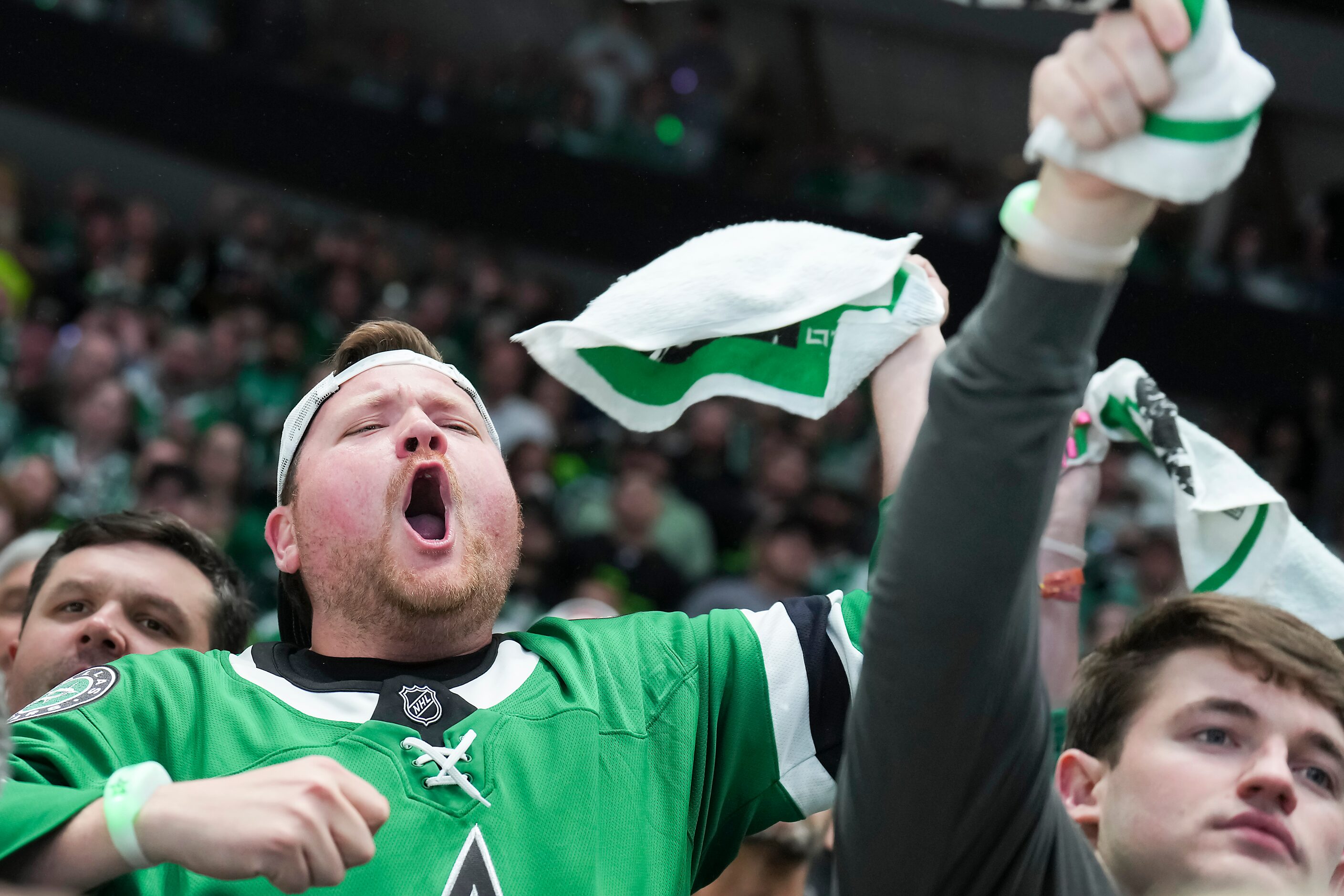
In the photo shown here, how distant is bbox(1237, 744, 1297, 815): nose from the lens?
170 cm

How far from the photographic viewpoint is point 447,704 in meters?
2.08

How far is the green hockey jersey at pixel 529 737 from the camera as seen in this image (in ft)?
6.13

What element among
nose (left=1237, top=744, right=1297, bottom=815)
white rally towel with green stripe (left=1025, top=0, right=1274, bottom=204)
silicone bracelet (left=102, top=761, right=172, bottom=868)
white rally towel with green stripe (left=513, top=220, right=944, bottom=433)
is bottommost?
nose (left=1237, top=744, right=1297, bottom=815)

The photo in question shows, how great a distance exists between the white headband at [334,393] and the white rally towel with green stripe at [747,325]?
278 mm

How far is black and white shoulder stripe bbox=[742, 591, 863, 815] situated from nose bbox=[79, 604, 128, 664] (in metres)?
1.21

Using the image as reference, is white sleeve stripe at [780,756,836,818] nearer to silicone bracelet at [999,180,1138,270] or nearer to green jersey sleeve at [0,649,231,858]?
green jersey sleeve at [0,649,231,858]

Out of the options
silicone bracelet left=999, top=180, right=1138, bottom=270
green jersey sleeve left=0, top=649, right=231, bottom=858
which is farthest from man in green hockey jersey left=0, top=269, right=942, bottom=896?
silicone bracelet left=999, top=180, right=1138, bottom=270

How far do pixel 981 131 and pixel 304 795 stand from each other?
10.6 meters

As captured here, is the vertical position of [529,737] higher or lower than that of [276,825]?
lower

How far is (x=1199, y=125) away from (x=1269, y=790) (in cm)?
92

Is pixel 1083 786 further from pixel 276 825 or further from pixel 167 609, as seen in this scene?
pixel 167 609

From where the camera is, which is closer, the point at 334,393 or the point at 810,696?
the point at 810,696

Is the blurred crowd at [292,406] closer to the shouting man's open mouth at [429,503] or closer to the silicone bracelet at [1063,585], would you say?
the shouting man's open mouth at [429,503]

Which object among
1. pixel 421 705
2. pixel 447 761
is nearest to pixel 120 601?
pixel 421 705
